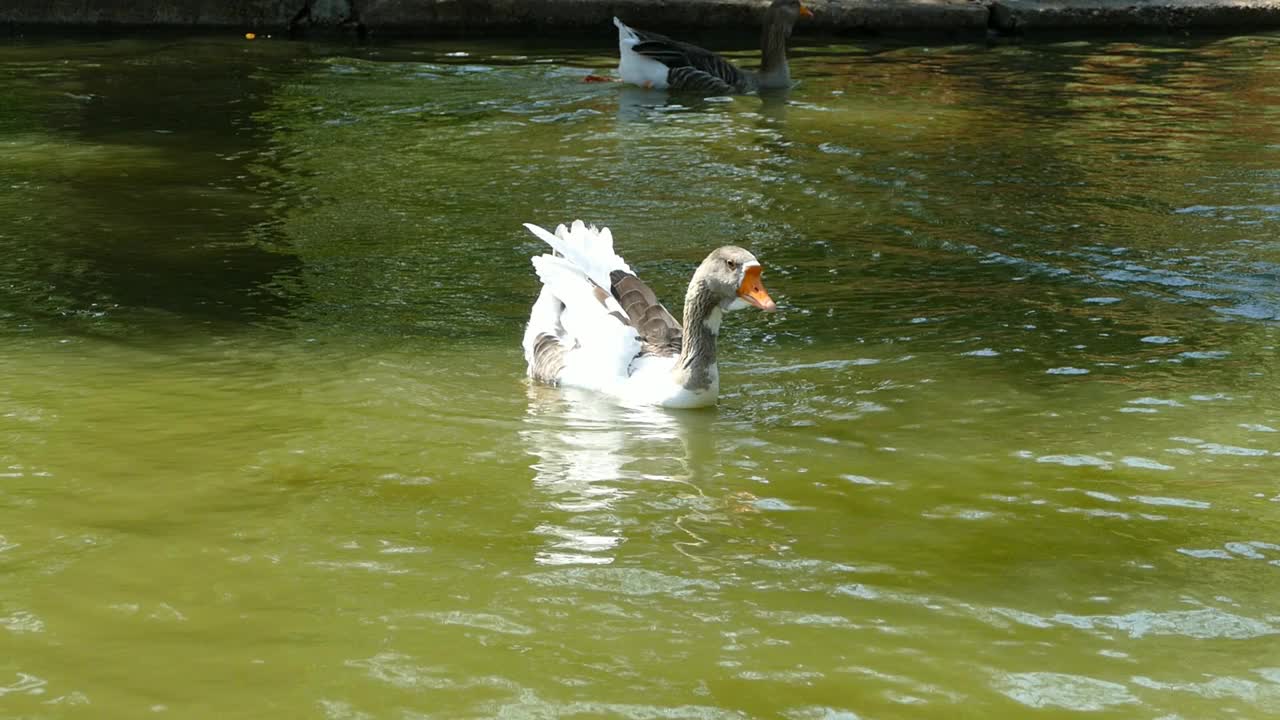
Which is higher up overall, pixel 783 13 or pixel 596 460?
pixel 783 13

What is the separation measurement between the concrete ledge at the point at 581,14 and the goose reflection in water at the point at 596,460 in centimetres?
1385

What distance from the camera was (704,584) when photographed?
16.1 ft

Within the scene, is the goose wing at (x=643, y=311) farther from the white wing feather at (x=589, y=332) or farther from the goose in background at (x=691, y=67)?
the goose in background at (x=691, y=67)

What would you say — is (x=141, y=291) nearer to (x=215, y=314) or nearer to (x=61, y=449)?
(x=215, y=314)

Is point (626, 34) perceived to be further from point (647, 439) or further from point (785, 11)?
point (647, 439)

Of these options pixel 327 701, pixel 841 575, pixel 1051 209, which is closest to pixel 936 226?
pixel 1051 209

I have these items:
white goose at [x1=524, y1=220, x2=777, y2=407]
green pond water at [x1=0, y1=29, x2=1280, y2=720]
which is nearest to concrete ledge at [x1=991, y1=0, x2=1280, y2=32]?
green pond water at [x1=0, y1=29, x2=1280, y2=720]

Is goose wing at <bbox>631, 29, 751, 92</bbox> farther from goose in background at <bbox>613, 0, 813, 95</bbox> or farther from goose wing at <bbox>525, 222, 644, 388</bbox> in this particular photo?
goose wing at <bbox>525, 222, 644, 388</bbox>

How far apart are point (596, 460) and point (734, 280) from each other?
3.70ft

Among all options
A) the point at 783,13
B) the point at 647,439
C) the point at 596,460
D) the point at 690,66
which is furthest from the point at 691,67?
the point at 596,460

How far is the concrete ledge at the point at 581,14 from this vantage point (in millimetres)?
20281

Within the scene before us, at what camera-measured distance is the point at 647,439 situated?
6.57 metres

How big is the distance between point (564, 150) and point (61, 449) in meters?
7.38

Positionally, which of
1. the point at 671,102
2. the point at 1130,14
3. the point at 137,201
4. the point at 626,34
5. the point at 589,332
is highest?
the point at 1130,14
